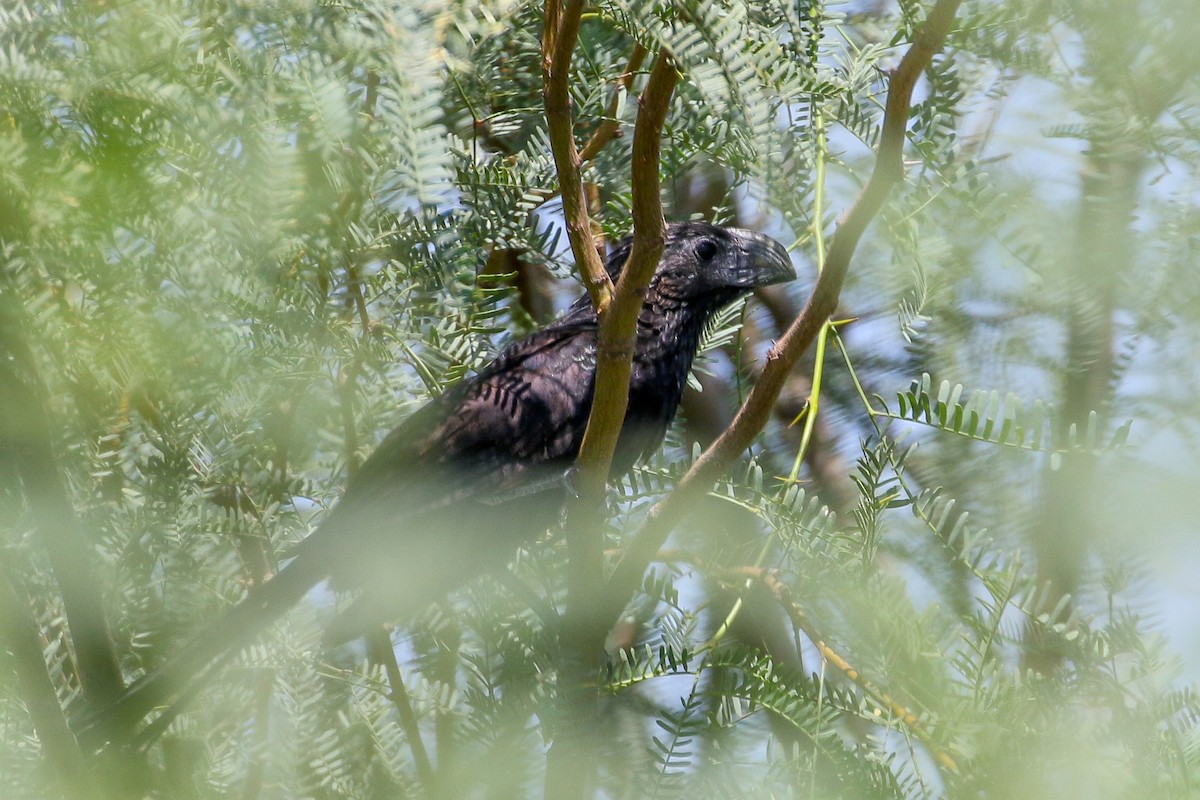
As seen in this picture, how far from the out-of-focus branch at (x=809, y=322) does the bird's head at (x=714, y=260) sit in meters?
1.29

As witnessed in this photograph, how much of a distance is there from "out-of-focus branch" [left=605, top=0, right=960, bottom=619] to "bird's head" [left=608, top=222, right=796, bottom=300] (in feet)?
4.23

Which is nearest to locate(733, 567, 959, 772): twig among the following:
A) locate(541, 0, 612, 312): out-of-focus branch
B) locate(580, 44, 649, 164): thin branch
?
locate(541, 0, 612, 312): out-of-focus branch

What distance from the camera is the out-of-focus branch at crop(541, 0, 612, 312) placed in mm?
1776

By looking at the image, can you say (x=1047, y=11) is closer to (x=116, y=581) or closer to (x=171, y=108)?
(x=171, y=108)

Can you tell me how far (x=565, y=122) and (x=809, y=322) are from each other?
58 cm

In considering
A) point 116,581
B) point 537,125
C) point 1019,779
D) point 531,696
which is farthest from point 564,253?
point 1019,779

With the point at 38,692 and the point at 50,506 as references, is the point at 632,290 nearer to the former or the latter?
the point at 50,506

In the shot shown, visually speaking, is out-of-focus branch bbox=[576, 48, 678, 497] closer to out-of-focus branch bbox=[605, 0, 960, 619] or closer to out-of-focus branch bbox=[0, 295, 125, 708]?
out-of-focus branch bbox=[605, 0, 960, 619]

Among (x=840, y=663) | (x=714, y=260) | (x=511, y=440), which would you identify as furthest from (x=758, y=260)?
(x=840, y=663)

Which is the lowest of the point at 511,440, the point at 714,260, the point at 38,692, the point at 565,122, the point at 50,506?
the point at 38,692

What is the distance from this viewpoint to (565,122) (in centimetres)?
189

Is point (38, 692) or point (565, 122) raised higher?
point (565, 122)

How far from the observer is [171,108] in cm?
126

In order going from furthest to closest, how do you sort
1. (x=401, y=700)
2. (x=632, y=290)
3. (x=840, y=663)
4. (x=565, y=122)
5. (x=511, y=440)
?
(x=511, y=440)
(x=401, y=700)
(x=840, y=663)
(x=632, y=290)
(x=565, y=122)
